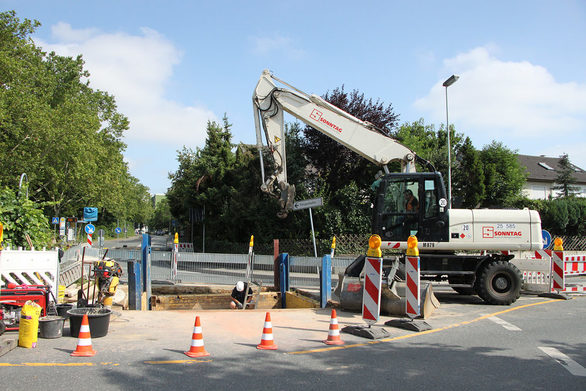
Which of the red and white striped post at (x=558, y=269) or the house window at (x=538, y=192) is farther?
the house window at (x=538, y=192)

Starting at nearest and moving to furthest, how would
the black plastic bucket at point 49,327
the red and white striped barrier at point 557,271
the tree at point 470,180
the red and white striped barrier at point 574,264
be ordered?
the black plastic bucket at point 49,327, the red and white striped barrier at point 557,271, the red and white striped barrier at point 574,264, the tree at point 470,180

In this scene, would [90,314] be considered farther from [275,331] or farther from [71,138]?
[71,138]

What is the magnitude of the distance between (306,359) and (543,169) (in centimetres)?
5605

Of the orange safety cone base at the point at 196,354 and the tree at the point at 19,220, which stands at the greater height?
the tree at the point at 19,220

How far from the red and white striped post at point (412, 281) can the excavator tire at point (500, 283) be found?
3366 millimetres

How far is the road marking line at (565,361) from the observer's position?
5496mm

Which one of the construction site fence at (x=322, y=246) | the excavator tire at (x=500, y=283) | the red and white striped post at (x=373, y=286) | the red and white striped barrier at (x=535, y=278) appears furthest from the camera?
the construction site fence at (x=322, y=246)

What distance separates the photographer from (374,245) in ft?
24.7

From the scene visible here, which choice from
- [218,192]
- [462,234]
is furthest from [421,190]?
[218,192]

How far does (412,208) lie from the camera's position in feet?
35.8

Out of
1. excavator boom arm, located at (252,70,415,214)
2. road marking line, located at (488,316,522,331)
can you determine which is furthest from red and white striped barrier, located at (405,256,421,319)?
excavator boom arm, located at (252,70,415,214)

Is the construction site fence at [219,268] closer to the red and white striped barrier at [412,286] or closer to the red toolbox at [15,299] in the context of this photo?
the red and white striped barrier at [412,286]

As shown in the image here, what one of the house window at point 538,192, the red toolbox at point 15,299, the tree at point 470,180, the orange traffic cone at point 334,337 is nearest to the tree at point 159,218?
the house window at point 538,192

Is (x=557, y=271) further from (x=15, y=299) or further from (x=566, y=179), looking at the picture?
(x=566, y=179)
